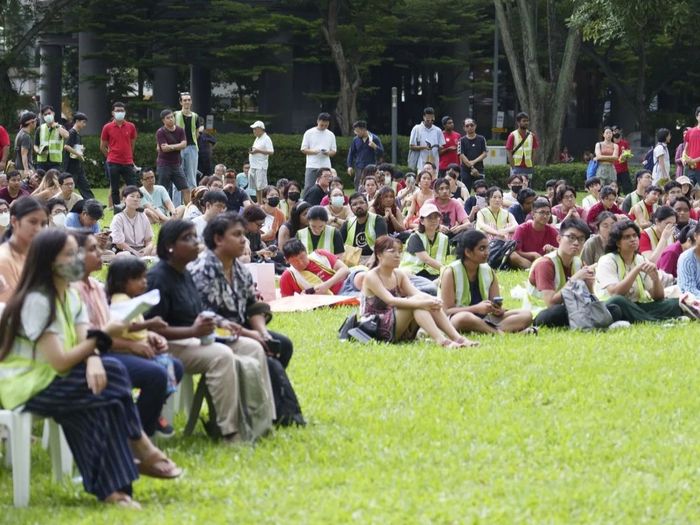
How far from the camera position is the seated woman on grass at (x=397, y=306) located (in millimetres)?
12094

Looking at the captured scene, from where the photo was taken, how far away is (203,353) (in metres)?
8.76

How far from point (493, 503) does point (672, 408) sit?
2.77m

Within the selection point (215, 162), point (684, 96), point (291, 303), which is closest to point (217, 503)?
point (291, 303)

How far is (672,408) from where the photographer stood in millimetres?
9734

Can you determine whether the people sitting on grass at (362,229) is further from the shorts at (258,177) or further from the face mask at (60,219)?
the shorts at (258,177)

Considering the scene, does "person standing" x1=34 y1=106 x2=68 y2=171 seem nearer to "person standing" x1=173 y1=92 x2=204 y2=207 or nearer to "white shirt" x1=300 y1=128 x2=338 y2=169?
"person standing" x1=173 y1=92 x2=204 y2=207

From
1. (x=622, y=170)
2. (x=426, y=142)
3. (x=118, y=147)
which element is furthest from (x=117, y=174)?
(x=622, y=170)

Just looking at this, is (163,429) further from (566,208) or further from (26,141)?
(26,141)

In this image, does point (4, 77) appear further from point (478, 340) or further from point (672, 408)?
point (672, 408)

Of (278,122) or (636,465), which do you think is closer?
(636,465)

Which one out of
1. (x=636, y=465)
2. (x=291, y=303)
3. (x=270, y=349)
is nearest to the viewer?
(x=636, y=465)

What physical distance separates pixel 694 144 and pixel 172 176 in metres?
8.67

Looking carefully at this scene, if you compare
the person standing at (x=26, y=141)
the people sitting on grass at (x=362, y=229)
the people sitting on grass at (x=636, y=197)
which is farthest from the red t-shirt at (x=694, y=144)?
the person standing at (x=26, y=141)

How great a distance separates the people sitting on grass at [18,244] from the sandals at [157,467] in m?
1.75
